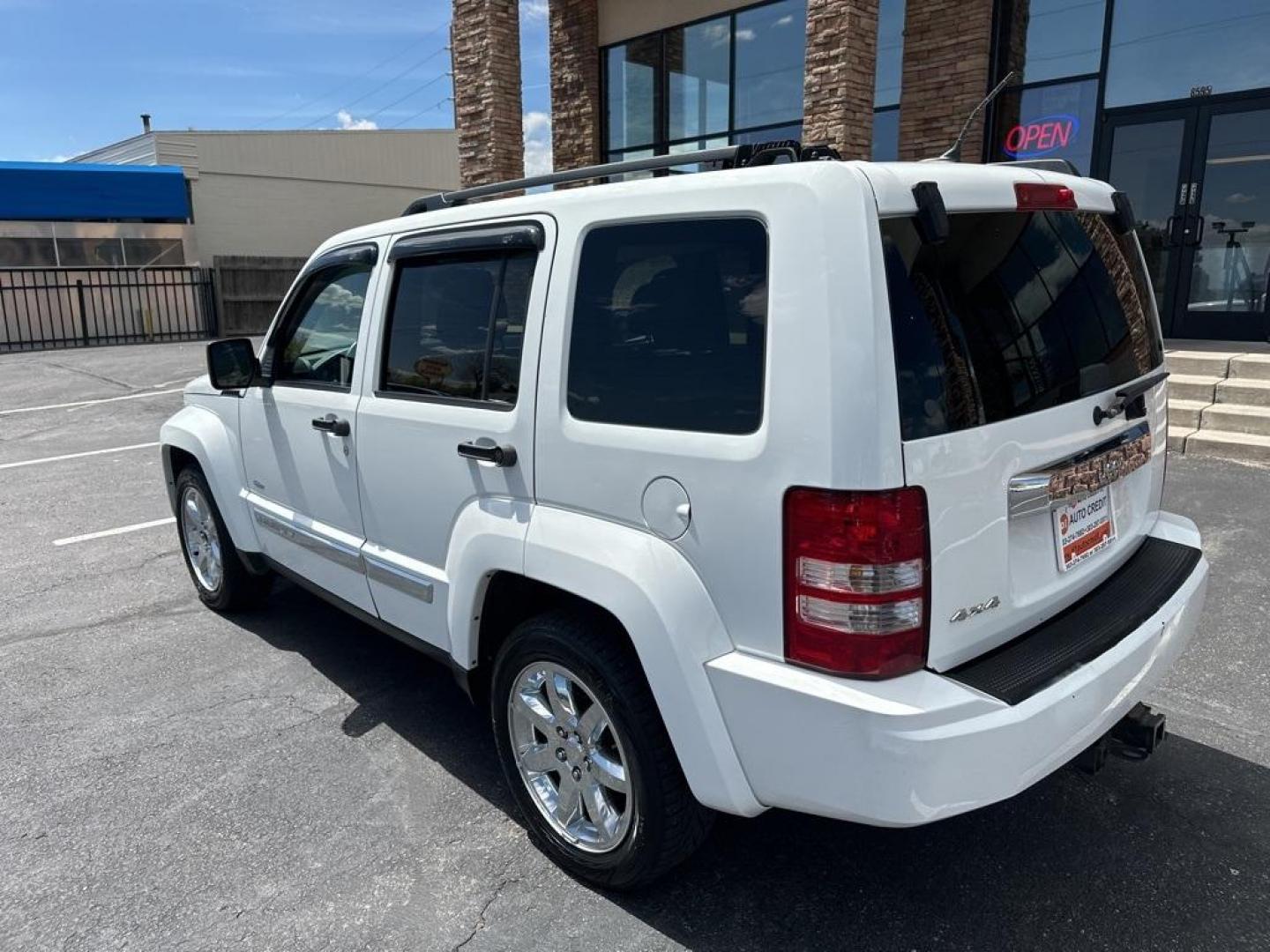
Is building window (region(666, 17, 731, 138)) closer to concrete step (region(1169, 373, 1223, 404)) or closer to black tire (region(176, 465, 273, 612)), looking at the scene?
concrete step (region(1169, 373, 1223, 404))

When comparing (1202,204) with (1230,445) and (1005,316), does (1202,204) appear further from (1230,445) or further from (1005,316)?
(1005,316)

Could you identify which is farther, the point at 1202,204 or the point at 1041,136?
the point at 1041,136

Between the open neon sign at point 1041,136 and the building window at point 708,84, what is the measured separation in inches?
110

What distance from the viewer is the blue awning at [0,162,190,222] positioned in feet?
63.7

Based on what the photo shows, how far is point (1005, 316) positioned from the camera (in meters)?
2.25

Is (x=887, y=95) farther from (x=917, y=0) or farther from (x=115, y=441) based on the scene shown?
(x=115, y=441)

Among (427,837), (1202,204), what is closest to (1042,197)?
(427,837)

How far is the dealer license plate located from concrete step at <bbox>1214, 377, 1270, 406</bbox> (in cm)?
629

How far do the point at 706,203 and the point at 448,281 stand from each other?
118cm

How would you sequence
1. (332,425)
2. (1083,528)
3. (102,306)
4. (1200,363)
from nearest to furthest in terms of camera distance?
(1083,528)
(332,425)
(1200,363)
(102,306)

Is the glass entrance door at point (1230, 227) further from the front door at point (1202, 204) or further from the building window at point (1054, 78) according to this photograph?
the building window at point (1054, 78)

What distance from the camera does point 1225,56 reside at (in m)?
9.11

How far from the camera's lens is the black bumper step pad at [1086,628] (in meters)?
Answer: 2.11

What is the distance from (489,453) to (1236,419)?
7.23 meters
